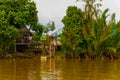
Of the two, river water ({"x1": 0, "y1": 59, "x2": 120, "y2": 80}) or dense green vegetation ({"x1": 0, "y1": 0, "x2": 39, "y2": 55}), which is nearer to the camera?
river water ({"x1": 0, "y1": 59, "x2": 120, "y2": 80})

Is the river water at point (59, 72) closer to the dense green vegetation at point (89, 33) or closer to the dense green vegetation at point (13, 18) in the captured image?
the dense green vegetation at point (13, 18)

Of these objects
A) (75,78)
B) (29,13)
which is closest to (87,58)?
(29,13)

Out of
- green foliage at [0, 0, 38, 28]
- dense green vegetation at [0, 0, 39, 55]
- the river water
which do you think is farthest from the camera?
green foliage at [0, 0, 38, 28]

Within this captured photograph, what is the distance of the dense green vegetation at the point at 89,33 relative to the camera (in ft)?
107

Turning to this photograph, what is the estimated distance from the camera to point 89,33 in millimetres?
33219

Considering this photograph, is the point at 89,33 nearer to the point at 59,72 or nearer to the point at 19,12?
the point at 19,12

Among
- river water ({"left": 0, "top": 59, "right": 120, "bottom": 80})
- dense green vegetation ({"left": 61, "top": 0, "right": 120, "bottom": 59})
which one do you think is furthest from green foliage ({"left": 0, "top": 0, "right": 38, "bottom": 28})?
river water ({"left": 0, "top": 59, "right": 120, "bottom": 80})

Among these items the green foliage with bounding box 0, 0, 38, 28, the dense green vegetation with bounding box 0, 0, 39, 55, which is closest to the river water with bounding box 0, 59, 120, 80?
the dense green vegetation with bounding box 0, 0, 39, 55

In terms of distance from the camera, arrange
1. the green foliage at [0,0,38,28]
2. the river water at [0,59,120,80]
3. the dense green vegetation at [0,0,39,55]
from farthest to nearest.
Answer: the green foliage at [0,0,38,28] < the dense green vegetation at [0,0,39,55] < the river water at [0,59,120,80]

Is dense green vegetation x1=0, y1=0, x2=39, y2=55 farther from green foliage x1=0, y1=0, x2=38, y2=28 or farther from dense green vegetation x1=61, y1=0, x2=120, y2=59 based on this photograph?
dense green vegetation x1=61, y1=0, x2=120, y2=59

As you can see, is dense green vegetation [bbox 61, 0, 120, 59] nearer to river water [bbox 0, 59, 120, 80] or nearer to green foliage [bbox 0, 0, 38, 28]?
green foliage [bbox 0, 0, 38, 28]

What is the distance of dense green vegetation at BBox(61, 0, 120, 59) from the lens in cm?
3269

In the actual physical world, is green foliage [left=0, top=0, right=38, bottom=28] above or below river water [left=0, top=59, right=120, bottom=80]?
above

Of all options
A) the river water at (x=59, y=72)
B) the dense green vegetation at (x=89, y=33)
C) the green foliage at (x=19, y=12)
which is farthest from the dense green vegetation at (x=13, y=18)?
the river water at (x=59, y=72)
